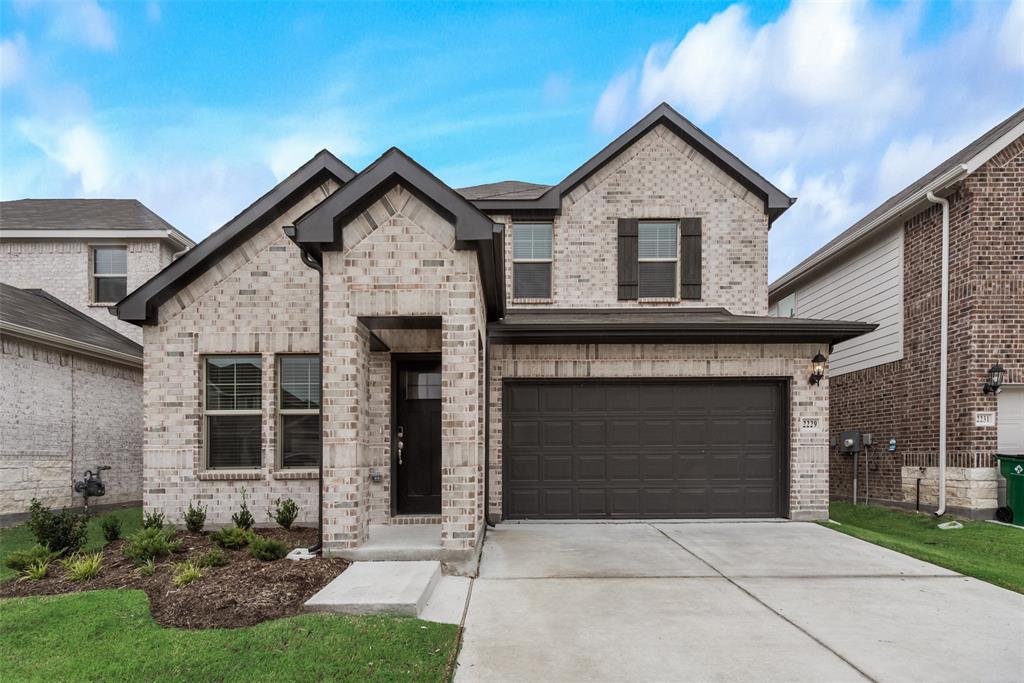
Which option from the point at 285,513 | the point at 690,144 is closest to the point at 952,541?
the point at 690,144

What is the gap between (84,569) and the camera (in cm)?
555

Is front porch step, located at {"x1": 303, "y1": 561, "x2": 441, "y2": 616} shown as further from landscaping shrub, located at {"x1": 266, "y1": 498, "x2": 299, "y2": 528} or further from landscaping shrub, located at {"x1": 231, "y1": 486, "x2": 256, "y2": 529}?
landscaping shrub, located at {"x1": 231, "y1": 486, "x2": 256, "y2": 529}

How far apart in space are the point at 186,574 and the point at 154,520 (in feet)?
8.04

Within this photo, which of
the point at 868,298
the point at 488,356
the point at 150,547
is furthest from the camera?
the point at 868,298

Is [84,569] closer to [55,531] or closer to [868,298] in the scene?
[55,531]

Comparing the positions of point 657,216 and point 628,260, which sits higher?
point 657,216

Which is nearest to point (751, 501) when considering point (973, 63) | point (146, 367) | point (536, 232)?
point (536, 232)

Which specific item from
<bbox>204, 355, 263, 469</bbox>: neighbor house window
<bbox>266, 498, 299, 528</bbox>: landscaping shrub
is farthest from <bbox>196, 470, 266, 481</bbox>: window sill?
<bbox>266, 498, 299, 528</bbox>: landscaping shrub

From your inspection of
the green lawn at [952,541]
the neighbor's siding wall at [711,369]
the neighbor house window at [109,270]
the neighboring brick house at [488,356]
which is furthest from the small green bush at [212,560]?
the neighbor house window at [109,270]

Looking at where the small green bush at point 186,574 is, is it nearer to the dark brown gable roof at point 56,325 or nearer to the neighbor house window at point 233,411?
the neighbor house window at point 233,411

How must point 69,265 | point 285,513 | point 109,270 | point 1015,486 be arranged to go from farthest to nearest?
point 109,270, point 69,265, point 1015,486, point 285,513

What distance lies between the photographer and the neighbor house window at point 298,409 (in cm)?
819

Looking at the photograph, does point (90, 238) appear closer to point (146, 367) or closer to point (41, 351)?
point (41, 351)

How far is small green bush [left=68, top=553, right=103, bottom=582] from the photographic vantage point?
18.2ft
